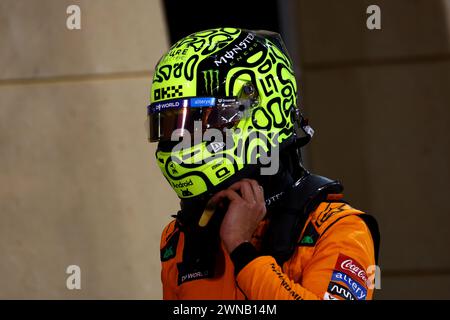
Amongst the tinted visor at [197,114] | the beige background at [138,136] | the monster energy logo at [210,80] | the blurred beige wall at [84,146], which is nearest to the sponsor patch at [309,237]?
the tinted visor at [197,114]

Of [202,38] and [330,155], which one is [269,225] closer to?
[202,38]

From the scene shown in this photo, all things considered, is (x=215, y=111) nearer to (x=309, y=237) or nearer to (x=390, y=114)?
(x=309, y=237)

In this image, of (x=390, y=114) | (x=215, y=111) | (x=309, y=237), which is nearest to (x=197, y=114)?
(x=215, y=111)

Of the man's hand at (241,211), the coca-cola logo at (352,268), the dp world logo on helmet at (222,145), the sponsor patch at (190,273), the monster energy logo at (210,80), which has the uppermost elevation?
the monster energy logo at (210,80)

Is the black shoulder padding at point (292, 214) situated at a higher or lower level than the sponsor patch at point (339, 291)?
higher

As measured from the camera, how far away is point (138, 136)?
4.62m

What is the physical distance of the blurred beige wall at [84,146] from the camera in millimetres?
4621

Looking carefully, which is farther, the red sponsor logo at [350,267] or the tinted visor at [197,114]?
the tinted visor at [197,114]

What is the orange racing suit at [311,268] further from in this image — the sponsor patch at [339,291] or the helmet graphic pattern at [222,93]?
the helmet graphic pattern at [222,93]

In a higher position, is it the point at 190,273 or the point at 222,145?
the point at 222,145

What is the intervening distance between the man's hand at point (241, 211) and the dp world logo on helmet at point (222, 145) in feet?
0.32

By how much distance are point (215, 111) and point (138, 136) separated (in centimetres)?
224

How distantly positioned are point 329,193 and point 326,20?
2.11 meters

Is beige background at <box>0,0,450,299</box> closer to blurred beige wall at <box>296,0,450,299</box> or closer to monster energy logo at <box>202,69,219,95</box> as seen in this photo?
blurred beige wall at <box>296,0,450,299</box>
